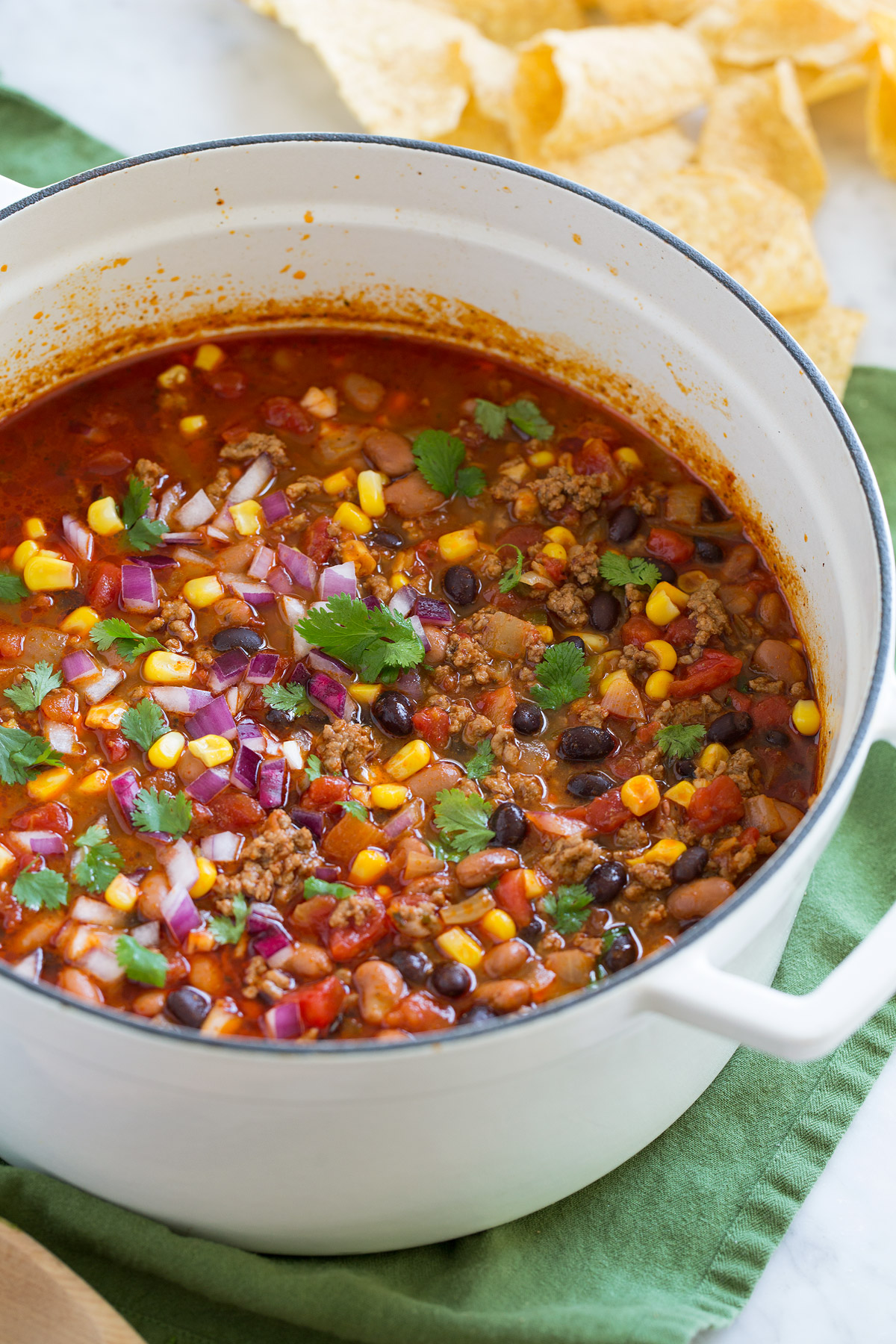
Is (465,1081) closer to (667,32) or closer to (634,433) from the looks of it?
(634,433)

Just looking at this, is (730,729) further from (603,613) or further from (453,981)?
(453,981)

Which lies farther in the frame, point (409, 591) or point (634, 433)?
point (634, 433)

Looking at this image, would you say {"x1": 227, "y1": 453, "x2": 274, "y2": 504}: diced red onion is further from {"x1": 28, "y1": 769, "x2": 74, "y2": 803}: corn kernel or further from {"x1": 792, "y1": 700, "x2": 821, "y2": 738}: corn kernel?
{"x1": 792, "y1": 700, "x2": 821, "y2": 738}: corn kernel

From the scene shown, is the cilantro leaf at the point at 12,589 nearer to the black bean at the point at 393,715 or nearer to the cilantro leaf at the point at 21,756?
the cilantro leaf at the point at 21,756

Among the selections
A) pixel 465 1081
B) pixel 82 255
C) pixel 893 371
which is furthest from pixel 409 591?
pixel 893 371

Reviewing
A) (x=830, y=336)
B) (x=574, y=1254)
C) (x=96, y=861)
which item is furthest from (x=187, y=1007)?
(x=830, y=336)

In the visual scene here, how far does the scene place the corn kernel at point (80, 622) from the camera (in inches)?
125

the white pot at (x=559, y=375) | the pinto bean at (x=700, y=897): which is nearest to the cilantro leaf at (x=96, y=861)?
the white pot at (x=559, y=375)

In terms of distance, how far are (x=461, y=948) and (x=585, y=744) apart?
1.83 feet

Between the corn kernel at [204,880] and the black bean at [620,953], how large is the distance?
83cm

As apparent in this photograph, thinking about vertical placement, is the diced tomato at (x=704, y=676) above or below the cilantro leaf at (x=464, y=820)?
above

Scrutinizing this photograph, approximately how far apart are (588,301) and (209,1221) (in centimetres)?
236

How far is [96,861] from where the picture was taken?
9.19 feet

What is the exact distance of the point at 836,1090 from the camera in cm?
304
